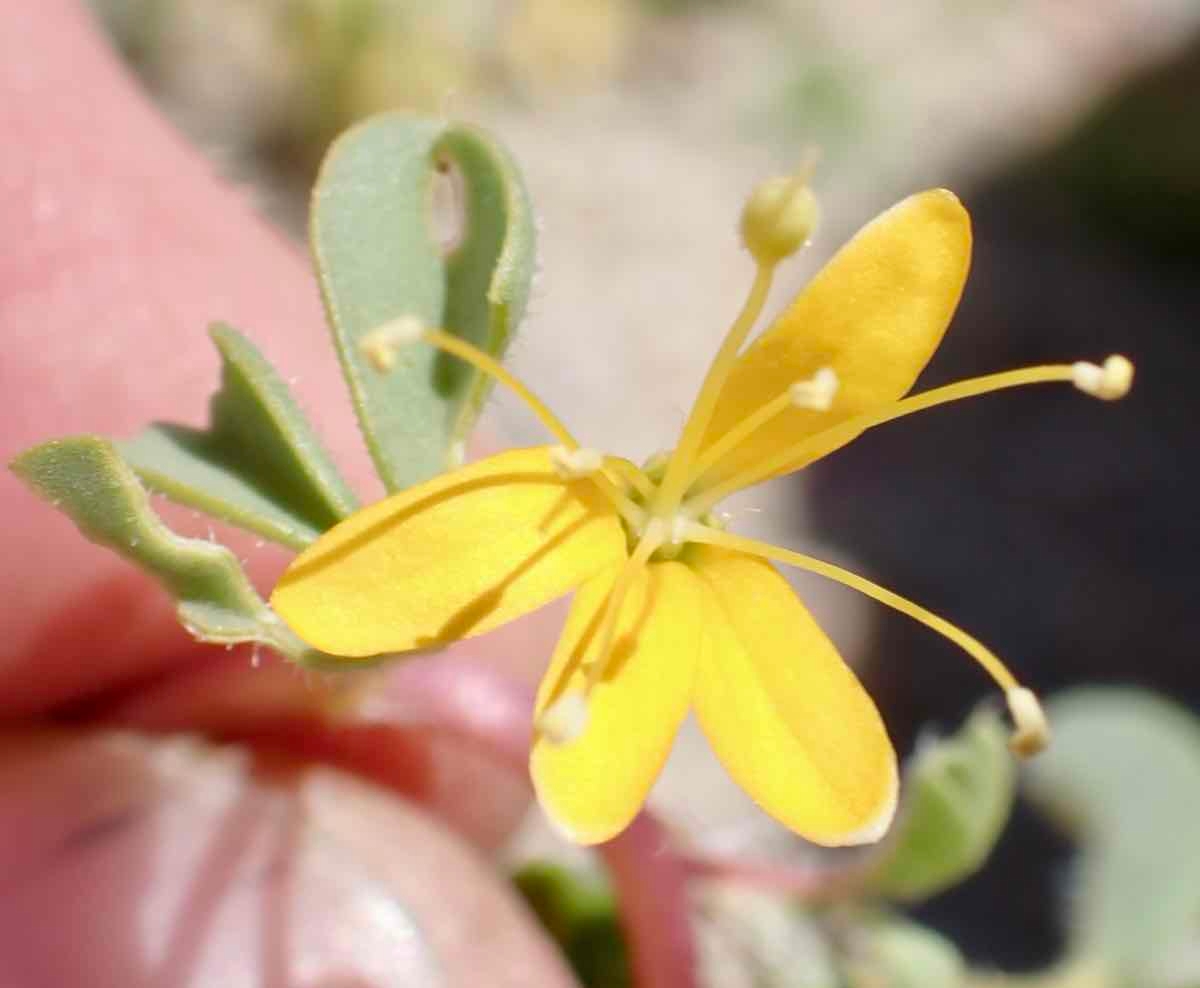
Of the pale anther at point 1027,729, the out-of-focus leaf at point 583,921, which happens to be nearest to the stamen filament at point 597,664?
Answer: the pale anther at point 1027,729

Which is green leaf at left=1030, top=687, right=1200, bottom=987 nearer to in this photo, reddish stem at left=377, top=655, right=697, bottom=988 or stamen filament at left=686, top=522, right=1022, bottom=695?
reddish stem at left=377, top=655, right=697, bottom=988

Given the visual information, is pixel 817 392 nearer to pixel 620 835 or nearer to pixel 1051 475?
pixel 620 835

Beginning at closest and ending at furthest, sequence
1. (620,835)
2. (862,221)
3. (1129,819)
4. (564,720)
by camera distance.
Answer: (564,720)
(620,835)
(1129,819)
(862,221)

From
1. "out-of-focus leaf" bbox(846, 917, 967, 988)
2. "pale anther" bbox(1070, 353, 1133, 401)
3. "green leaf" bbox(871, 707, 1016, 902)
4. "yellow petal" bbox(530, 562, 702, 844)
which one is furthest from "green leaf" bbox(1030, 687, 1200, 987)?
"yellow petal" bbox(530, 562, 702, 844)

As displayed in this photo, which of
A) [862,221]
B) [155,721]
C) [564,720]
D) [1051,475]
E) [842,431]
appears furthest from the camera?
[862,221]

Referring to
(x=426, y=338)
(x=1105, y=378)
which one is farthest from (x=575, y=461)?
(x=1105, y=378)

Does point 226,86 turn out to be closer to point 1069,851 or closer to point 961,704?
point 961,704

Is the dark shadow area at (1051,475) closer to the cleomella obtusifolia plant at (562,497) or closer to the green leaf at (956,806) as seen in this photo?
the green leaf at (956,806)

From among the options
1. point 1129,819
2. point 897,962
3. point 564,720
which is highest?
point 1129,819
